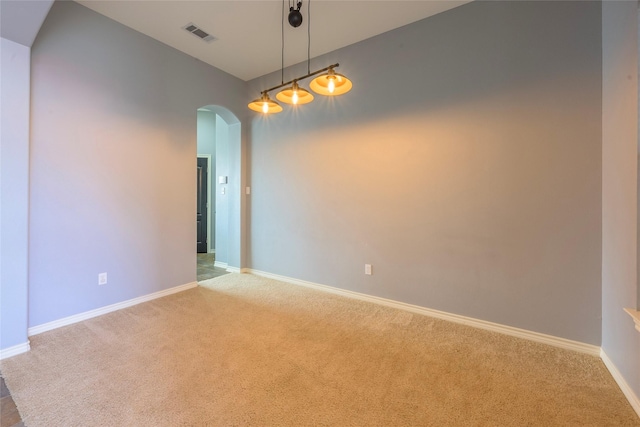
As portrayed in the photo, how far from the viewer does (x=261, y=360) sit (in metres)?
2.02

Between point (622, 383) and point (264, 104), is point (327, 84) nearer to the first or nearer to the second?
point (264, 104)

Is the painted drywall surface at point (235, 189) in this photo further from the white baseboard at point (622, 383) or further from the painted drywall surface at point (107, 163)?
the white baseboard at point (622, 383)

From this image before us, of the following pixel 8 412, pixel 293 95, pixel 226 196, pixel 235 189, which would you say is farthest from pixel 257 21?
pixel 8 412

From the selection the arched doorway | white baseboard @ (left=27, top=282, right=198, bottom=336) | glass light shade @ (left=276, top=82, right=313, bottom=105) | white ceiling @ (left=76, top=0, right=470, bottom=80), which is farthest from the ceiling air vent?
white baseboard @ (left=27, top=282, right=198, bottom=336)

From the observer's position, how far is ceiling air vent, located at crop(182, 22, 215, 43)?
116 inches

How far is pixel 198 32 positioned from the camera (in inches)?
120

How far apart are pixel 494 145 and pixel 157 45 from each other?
398 cm

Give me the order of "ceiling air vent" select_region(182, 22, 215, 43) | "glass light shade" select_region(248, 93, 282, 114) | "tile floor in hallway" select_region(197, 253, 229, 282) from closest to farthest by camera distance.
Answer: "glass light shade" select_region(248, 93, 282, 114) → "ceiling air vent" select_region(182, 22, 215, 43) → "tile floor in hallway" select_region(197, 253, 229, 282)

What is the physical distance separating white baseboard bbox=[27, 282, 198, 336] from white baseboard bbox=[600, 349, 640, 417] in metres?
4.22

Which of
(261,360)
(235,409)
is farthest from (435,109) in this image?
(235,409)

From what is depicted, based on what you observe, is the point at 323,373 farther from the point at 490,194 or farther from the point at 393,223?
the point at 490,194

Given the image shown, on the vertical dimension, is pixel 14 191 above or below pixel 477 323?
above

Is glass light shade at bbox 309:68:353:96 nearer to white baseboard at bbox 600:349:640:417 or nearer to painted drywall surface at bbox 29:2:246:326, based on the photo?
painted drywall surface at bbox 29:2:246:326

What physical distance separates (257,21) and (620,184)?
11.5 ft
